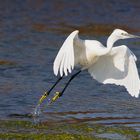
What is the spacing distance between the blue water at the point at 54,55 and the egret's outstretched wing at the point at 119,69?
505 mm

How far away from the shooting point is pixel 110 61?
9117 mm

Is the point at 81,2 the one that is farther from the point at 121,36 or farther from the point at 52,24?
the point at 121,36

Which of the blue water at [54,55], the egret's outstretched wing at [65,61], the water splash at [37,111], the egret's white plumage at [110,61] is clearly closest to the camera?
the egret's outstretched wing at [65,61]

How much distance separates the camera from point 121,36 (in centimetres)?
870

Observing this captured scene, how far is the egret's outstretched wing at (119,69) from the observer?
28.7ft

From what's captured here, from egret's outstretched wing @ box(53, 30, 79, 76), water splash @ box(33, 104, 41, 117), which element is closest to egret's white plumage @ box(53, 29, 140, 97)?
egret's outstretched wing @ box(53, 30, 79, 76)

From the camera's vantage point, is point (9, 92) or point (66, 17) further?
point (66, 17)

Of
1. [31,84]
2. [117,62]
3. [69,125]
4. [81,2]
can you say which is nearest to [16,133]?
[69,125]

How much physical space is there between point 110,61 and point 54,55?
12.0 feet

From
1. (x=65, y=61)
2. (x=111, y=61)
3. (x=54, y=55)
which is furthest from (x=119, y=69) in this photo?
(x=54, y=55)

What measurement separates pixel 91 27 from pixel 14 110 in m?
5.80

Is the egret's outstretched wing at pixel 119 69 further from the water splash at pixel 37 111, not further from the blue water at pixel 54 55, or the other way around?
the water splash at pixel 37 111

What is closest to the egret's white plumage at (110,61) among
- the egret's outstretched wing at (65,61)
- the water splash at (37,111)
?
the egret's outstretched wing at (65,61)

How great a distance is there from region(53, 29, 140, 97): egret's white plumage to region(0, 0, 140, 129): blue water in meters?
0.53
